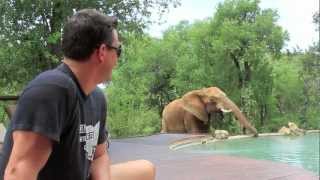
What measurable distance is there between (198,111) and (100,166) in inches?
430

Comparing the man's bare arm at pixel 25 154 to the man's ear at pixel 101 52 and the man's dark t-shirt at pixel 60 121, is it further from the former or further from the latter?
the man's ear at pixel 101 52

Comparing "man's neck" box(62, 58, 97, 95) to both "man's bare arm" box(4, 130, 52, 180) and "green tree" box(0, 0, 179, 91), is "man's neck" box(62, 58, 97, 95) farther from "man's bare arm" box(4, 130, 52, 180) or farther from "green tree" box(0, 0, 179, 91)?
"green tree" box(0, 0, 179, 91)

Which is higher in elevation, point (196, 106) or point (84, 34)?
point (196, 106)

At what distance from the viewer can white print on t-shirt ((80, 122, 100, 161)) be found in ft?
5.00

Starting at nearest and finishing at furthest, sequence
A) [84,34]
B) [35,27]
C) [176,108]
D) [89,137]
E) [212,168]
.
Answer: [84,34] < [89,137] < [212,168] < [35,27] < [176,108]

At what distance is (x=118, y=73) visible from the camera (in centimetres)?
1952

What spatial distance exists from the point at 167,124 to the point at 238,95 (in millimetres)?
5779

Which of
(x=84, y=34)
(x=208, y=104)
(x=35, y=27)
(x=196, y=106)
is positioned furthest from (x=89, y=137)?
(x=196, y=106)

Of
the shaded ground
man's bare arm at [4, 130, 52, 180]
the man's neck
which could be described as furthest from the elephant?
man's bare arm at [4, 130, 52, 180]

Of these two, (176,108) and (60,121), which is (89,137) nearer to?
Result: (60,121)

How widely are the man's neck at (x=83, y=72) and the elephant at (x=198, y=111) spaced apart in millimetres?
10449

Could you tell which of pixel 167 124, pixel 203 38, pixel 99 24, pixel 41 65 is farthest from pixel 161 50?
pixel 99 24

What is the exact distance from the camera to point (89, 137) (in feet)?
5.18

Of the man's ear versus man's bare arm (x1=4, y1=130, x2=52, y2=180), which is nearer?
man's bare arm (x1=4, y1=130, x2=52, y2=180)
